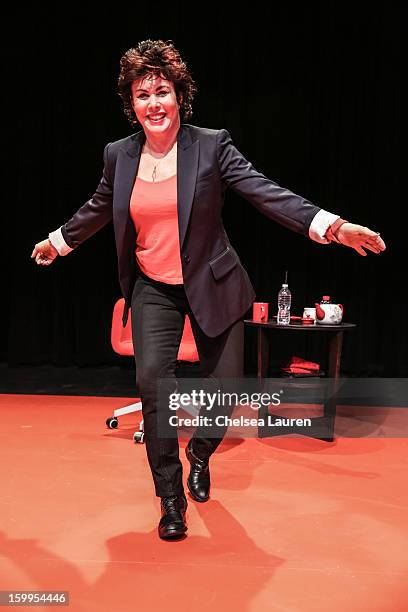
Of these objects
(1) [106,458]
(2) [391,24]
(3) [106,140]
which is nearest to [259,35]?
(2) [391,24]

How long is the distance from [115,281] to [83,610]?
4156mm

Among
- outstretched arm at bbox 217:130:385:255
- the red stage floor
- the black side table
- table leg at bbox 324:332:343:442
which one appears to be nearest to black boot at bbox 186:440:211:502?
the red stage floor

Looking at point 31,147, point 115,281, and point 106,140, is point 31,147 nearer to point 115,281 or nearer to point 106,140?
point 106,140

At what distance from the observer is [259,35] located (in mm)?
5215

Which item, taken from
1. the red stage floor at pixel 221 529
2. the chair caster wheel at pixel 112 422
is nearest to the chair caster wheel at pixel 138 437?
the red stage floor at pixel 221 529

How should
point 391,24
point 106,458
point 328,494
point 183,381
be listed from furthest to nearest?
point 391,24 → point 183,381 → point 106,458 → point 328,494

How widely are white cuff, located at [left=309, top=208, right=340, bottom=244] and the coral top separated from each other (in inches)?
18.4

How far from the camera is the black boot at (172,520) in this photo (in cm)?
197

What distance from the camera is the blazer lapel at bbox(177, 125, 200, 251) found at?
1.95m

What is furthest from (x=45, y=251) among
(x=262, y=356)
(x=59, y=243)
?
(x=262, y=356)

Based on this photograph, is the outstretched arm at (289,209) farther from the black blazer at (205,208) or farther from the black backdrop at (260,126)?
the black backdrop at (260,126)

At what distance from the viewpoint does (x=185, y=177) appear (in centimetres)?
196

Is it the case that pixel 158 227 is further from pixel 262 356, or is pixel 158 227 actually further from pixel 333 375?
pixel 333 375

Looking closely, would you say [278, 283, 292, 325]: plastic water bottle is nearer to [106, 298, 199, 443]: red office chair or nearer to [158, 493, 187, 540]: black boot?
[106, 298, 199, 443]: red office chair
